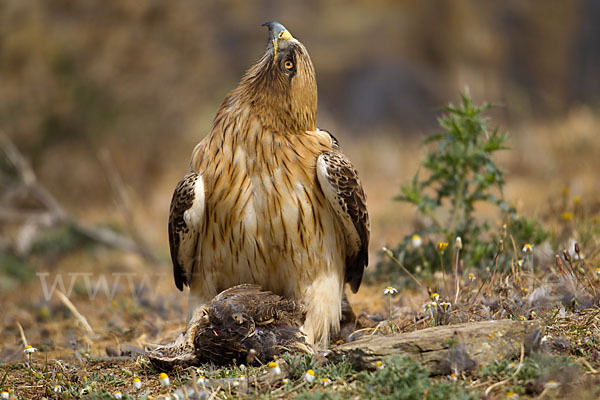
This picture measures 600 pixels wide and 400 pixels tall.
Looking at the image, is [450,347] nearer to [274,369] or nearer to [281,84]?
[274,369]

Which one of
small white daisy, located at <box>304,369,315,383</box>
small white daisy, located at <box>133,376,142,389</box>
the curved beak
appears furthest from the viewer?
the curved beak

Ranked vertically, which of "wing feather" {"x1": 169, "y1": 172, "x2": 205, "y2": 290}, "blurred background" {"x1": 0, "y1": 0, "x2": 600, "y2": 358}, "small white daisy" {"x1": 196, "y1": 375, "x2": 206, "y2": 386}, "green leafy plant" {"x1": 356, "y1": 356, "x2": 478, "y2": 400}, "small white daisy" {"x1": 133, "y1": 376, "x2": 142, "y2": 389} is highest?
"blurred background" {"x1": 0, "y1": 0, "x2": 600, "y2": 358}

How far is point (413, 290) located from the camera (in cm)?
513

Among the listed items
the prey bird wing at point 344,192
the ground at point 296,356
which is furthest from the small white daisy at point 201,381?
the prey bird wing at point 344,192

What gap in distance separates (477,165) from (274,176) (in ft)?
6.38

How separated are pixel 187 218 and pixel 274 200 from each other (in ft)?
1.84

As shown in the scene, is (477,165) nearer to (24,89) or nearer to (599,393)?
(599,393)

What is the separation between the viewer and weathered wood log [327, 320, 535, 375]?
10.1ft

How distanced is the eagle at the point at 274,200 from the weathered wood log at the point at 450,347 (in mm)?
795

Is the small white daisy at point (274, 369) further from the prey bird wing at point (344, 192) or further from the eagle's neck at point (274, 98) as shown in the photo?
the eagle's neck at point (274, 98)

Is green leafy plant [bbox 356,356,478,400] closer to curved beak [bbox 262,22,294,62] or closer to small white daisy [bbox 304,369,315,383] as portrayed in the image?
small white daisy [bbox 304,369,315,383]

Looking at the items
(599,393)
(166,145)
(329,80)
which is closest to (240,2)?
(329,80)

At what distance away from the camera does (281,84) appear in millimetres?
4023

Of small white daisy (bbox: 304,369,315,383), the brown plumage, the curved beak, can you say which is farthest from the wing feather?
small white daisy (bbox: 304,369,315,383)
